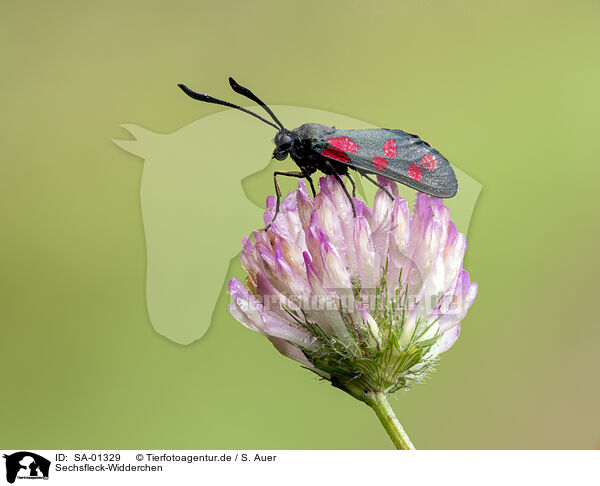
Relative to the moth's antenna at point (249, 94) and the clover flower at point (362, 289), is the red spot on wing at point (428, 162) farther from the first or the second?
the moth's antenna at point (249, 94)

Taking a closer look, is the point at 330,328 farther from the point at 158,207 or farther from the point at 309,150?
the point at 158,207

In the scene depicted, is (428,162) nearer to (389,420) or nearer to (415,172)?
(415,172)

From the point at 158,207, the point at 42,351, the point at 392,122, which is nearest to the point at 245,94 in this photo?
the point at 158,207
